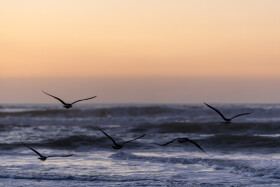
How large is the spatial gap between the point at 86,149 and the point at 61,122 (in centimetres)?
2248

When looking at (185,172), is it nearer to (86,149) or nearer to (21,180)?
(21,180)

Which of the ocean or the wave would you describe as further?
the wave

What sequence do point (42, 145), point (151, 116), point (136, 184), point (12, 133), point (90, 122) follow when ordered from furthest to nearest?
point (151, 116) → point (90, 122) → point (12, 133) → point (42, 145) → point (136, 184)

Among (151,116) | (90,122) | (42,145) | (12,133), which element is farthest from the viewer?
(151,116)

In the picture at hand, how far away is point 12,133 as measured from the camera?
3294cm

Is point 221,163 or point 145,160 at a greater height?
point 221,163

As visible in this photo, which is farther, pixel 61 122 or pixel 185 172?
pixel 61 122

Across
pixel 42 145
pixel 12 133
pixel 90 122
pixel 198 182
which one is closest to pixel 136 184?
pixel 198 182

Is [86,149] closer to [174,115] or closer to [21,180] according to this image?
[21,180]

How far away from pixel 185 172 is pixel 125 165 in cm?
246

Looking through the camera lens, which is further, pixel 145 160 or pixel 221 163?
pixel 145 160

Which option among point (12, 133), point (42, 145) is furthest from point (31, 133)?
point (42, 145)

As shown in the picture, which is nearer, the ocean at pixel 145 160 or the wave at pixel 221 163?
the ocean at pixel 145 160

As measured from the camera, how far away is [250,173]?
1669cm
